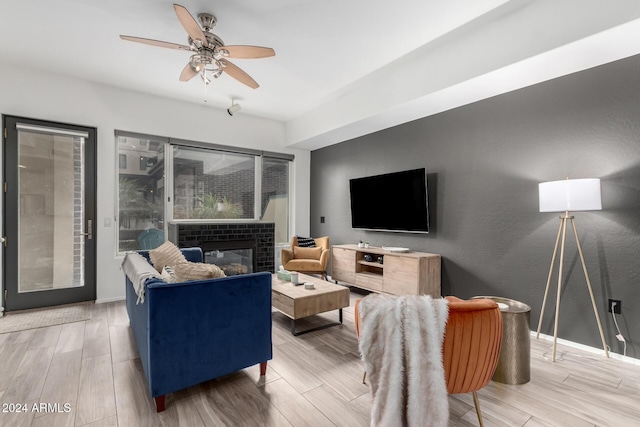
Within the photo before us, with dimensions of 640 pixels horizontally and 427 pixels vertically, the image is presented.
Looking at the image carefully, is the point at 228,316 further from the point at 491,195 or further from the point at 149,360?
the point at 491,195

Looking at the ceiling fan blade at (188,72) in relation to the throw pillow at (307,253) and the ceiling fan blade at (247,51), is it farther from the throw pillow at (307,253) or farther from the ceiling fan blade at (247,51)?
the throw pillow at (307,253)

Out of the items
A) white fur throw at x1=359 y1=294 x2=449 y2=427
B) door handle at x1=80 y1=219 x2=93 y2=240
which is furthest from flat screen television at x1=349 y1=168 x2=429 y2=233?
door handle at x1=80 y1=219 x2=93 y2=240

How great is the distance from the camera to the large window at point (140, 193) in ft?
14.0

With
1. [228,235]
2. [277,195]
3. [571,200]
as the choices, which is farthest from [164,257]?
[571,200]

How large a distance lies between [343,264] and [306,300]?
1.79 meters

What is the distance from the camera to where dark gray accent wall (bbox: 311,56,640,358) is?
2.43m

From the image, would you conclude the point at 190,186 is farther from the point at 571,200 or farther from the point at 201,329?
the point at 571,200

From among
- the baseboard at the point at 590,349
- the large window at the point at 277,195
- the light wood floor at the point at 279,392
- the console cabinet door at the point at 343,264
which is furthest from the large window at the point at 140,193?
the baseboard at the point at 590,349

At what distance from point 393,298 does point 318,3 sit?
2.37m

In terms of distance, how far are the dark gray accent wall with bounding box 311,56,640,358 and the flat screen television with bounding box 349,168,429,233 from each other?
137mm

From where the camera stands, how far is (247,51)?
2.56m

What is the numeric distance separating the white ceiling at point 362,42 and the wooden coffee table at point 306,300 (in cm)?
230

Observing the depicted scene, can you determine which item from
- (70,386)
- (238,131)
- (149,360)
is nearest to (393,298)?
(149,360)

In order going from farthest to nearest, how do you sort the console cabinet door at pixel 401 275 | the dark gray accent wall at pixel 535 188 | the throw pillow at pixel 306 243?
the throw pillow at pixel 306 243 → the console cabinet door at pixel 401 275 → the dark gray accent wall at pixel 535 188
